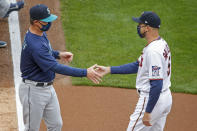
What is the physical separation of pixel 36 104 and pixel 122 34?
4.75 m

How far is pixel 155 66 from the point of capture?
4891 millimetres

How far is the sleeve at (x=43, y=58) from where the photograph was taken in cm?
500

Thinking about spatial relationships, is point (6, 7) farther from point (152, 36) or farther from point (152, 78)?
point (152, 78)

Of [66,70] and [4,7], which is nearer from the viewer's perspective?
[66,70]

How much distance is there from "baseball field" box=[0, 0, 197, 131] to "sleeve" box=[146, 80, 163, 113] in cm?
176

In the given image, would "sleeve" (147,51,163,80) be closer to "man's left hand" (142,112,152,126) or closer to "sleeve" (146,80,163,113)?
"sleeve" (146,80,163,113)

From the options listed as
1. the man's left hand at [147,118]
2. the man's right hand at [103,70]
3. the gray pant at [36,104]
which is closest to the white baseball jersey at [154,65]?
the man's left hand at [147,118]

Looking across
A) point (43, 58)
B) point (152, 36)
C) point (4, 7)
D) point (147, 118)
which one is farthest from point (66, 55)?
point (4, 7)

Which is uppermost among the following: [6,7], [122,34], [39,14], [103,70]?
[39,14]

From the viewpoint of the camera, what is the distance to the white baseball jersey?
4883mm

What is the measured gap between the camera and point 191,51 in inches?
362

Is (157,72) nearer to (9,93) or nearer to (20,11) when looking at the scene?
(9,93)

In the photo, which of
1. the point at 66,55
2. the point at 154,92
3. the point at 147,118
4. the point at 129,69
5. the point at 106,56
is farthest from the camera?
the point at 106,56

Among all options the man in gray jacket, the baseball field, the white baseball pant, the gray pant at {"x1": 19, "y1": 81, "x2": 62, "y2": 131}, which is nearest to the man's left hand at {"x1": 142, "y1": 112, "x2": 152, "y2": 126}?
the white baseball pant
